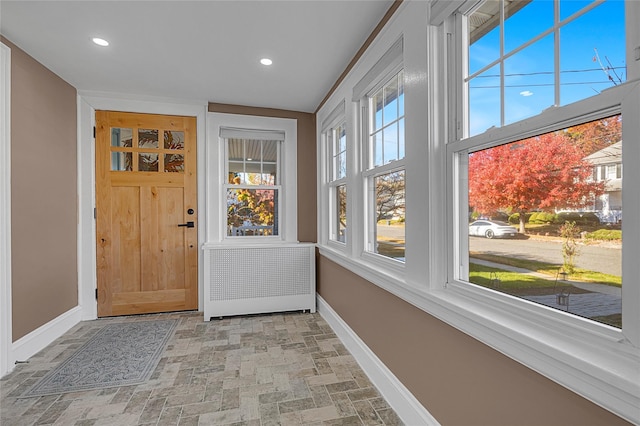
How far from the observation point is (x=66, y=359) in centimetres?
253

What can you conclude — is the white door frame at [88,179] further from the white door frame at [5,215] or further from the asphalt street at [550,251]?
the asphalt street at [550,251]

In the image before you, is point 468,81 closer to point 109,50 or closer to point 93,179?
point 109,50

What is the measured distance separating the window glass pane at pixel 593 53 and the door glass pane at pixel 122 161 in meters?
3.95

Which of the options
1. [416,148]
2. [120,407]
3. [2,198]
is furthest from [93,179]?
[416,148]

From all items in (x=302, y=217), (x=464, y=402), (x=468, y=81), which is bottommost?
(x=464, y=402)

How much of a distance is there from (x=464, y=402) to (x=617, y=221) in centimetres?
94

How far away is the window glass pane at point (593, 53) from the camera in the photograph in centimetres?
88

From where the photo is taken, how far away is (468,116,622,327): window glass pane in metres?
0.90

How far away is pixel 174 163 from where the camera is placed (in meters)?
3.69

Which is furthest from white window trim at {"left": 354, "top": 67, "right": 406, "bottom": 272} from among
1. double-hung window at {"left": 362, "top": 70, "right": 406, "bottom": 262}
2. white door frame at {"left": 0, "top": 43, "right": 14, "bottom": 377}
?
white door frame at {"left": 0, "top": 43, "right": 14, "bottom": 377}

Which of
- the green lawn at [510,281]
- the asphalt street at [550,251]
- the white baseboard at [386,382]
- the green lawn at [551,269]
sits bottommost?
the white baseboard at [386,382]

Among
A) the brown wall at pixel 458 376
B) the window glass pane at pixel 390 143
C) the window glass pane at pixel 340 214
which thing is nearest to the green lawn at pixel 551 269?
the brown wall at pixel 458 376

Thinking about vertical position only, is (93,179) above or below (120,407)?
above

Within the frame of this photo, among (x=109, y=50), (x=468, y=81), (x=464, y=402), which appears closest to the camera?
(x=464, y=402)
